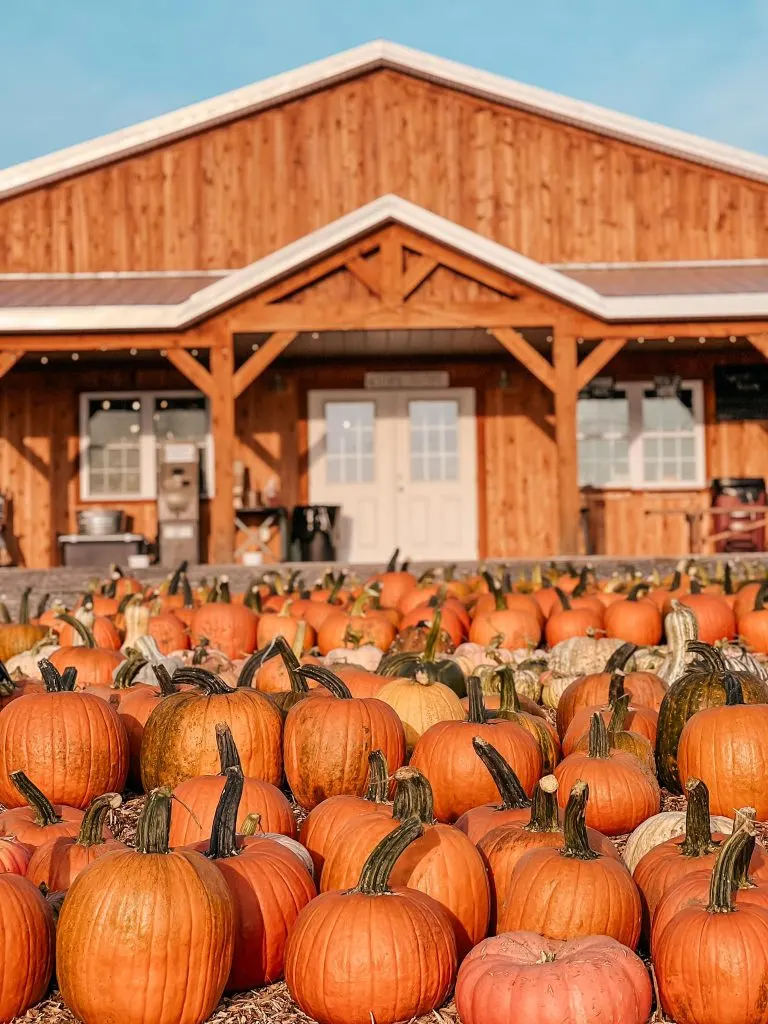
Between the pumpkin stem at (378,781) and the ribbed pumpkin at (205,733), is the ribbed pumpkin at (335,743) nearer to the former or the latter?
the ribbed pumpkin at (205,733)

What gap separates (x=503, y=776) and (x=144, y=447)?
1371cm

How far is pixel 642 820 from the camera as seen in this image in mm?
4008

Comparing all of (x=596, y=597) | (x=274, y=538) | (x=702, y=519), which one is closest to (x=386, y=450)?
(x=274, y=538)

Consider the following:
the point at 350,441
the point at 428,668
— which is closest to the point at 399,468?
the point at 350,441

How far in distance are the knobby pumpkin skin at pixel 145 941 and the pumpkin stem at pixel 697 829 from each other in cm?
121

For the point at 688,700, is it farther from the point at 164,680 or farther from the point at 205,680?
the point at 164,680

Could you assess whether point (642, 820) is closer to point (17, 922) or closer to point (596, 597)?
point (17, 922)

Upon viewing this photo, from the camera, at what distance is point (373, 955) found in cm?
274

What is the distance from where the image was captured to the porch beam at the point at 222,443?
13.5 metres

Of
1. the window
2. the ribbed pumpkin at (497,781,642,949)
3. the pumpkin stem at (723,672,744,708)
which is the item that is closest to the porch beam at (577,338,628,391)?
the window

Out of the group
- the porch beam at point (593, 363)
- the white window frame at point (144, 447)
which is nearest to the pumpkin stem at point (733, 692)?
the porch beam at point (593, 363)

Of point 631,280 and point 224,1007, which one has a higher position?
point 631,280

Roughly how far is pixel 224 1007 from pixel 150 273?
15155 mm

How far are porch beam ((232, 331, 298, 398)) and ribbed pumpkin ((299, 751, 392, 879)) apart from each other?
10482 mm
